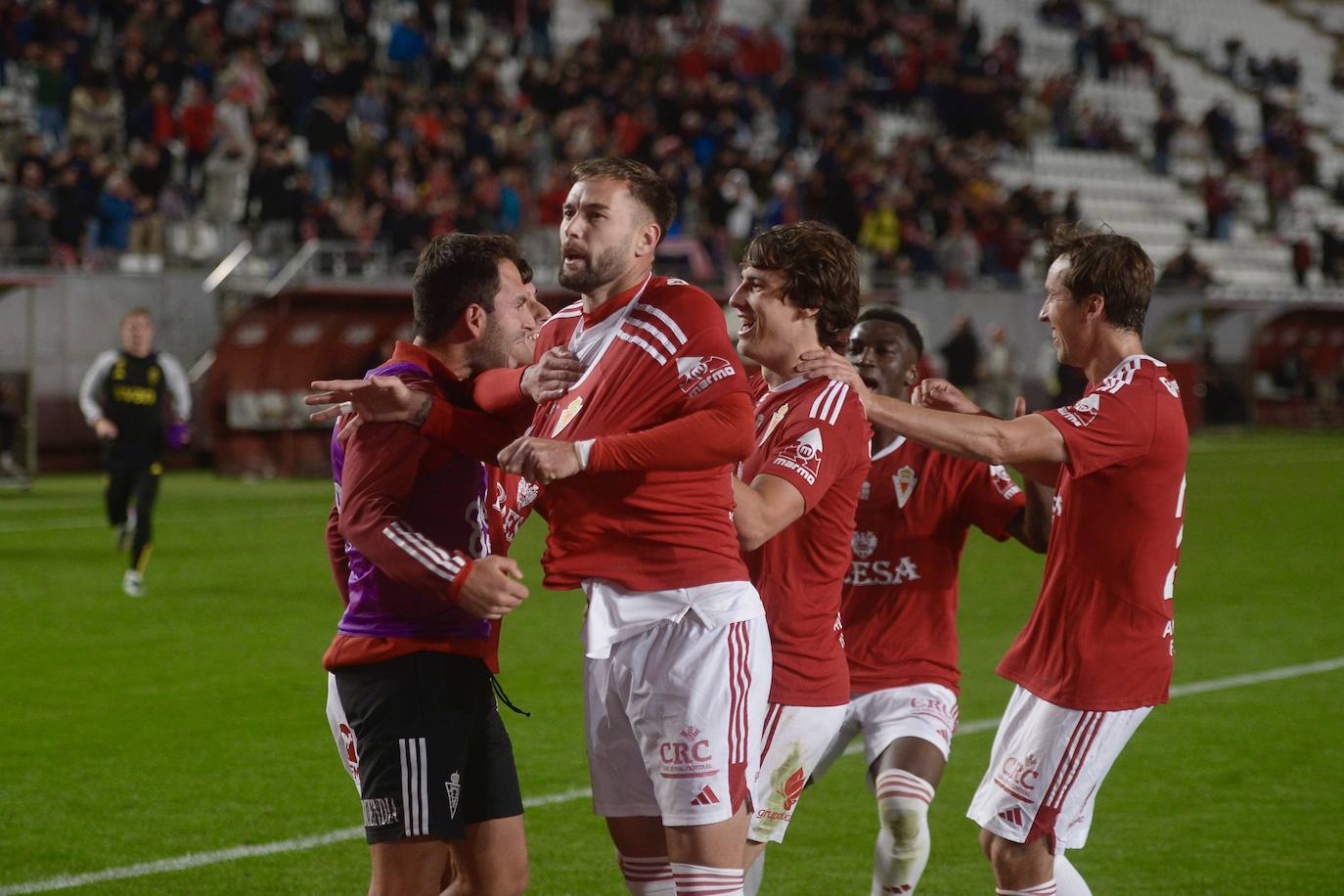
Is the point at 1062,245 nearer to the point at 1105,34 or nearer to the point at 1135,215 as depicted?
the point at 1135,215

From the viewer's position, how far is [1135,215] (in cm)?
3850

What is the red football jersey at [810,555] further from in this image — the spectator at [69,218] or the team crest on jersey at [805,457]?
the spectator at [69,218]

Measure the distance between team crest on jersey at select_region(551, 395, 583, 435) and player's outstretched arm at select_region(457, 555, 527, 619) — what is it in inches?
15.1

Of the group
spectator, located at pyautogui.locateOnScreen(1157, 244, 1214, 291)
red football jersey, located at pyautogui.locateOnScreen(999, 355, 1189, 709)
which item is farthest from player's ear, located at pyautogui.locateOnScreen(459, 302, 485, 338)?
spectator, located at pyautogui.locateOnScreen(1157, 244, 1214, 291)

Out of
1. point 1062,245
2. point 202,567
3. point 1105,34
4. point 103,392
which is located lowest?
point 202,567

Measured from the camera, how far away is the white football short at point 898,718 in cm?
518

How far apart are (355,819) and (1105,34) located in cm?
3820

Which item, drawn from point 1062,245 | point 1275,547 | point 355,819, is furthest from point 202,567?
point 1062,245

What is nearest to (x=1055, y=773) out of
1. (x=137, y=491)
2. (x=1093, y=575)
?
(x=1093, y=575)

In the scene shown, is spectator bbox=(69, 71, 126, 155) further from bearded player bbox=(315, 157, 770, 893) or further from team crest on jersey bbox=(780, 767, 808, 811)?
bearded player bbox=(315, 157, 770, 893)

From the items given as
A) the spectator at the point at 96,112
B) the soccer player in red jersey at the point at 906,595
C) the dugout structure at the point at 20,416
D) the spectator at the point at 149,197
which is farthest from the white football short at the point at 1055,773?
the spectator at the point at 96,112

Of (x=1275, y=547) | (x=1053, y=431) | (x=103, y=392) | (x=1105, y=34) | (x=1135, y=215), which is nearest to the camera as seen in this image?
(x=1053, y=431)

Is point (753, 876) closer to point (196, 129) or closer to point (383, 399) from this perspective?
point (383, 399)

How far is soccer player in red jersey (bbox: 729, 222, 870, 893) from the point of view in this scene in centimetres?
447
